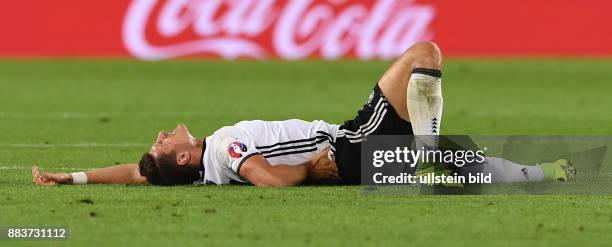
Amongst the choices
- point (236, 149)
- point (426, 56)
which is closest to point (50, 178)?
point (236, 149)

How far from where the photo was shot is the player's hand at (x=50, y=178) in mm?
8516

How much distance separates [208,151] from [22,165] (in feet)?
7.17

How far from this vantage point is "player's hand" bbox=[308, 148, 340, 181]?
848cm

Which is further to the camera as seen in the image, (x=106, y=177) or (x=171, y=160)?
(x=106, y=177)

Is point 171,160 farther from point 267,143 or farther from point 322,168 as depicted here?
point 322,168

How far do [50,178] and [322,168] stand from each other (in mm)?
1786

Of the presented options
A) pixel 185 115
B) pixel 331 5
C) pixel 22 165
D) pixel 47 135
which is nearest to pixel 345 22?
pixel 331 5

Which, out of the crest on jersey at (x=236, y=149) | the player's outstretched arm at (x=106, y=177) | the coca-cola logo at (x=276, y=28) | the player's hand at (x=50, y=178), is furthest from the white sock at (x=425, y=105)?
the coca-cola logo at (x=276, y=28)

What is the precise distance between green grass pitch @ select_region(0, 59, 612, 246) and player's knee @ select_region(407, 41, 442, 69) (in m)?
0.98

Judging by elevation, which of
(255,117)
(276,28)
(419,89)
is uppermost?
(276,28)

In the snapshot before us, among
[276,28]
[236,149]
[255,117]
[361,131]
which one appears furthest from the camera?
[276,28]

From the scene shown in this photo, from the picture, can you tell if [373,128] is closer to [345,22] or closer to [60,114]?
[60,114]

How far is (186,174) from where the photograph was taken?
855 centimetres

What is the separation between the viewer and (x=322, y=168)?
8.48m
